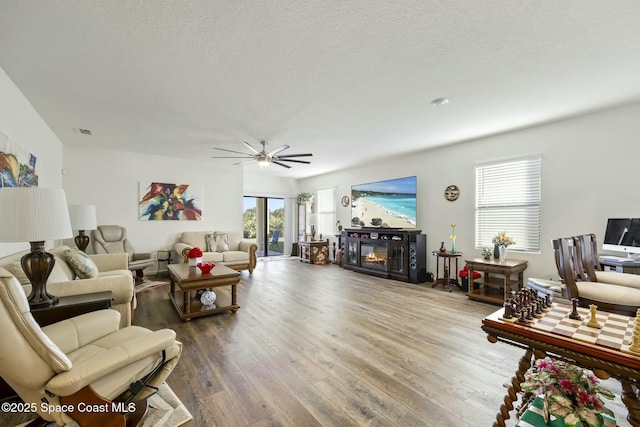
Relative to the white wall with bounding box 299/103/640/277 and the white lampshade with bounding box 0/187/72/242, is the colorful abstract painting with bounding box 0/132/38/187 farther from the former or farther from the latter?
the white wall with bounding box 299/103/640/277

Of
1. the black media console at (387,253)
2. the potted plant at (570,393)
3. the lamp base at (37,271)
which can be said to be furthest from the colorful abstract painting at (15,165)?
the black media console at (387,253)

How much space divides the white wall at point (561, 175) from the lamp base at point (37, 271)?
5.46 meters

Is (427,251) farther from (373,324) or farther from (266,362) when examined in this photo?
(266,362)

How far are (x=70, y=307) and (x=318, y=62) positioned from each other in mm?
2718

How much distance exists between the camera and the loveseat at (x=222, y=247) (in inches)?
222

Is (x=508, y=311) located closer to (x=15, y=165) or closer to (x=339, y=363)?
(x=339, y=363)

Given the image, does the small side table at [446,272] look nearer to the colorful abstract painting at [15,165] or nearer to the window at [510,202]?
the window at [510,202]

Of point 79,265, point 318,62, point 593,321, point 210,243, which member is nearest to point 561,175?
point 593,321

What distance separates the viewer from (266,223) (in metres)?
8.65

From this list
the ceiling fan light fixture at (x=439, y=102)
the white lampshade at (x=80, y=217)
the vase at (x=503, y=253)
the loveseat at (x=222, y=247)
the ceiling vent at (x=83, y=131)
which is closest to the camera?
the ceiling fan light fixture at (x=439, y=102)

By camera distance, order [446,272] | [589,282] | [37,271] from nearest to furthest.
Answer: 1. [37,271]
2. [589,282]
3. [446,272]

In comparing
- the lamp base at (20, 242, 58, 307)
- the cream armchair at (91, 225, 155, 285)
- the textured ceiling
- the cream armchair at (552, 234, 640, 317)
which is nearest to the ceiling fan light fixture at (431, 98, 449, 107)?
the textured ceiling

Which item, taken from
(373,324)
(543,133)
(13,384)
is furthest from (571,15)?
(13,384)

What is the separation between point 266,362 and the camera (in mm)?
2303
